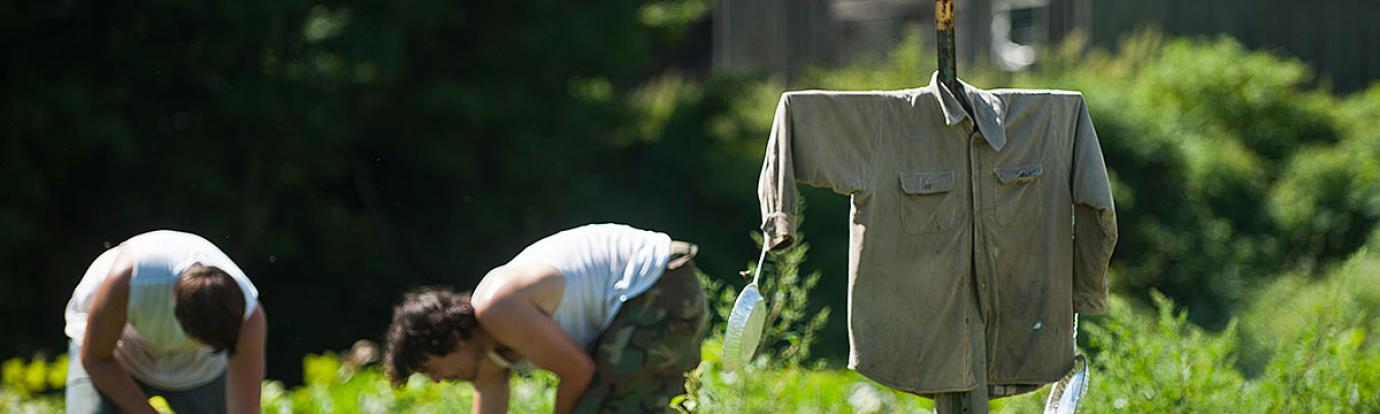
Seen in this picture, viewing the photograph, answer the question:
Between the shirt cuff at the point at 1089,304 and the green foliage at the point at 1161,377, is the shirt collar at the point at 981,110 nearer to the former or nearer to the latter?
the shirt cuff at the point at 1089,304

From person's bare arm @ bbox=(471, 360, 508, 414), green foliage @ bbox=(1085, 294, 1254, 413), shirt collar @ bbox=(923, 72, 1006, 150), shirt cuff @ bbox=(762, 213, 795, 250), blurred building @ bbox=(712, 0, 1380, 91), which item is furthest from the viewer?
blurred building @ bbox=(712, 0, 1380, 91)

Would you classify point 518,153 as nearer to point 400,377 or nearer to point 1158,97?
point 1158,97

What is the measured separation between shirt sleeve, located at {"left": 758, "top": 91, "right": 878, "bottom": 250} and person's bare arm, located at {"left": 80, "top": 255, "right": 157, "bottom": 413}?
4.91 ft

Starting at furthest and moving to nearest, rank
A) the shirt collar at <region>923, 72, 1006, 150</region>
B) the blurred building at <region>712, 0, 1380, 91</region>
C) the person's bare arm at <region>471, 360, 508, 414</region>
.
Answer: the blurred building at <region>712, 0, 1380, 91</region>
the person's bare arm at <region>471, 360, 508, 414</region>
the shirt collar at <region>923, 72, 1006, 150</region>

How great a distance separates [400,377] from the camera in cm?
350

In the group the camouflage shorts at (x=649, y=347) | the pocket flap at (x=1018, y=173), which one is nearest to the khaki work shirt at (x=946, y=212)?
the pocket flap at (x=1018, y=173)

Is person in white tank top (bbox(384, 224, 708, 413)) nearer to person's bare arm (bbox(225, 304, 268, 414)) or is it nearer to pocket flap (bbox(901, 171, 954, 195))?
person's bare arm (bbox(225, 304, 268, 414))

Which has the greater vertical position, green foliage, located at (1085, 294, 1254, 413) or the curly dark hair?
the curly dark hair

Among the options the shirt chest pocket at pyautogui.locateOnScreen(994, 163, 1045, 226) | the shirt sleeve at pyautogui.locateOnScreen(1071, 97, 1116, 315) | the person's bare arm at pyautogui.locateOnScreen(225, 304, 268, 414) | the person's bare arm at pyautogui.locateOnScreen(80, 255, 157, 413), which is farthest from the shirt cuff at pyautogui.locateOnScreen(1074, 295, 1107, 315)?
the person's bare arm at pyautogui.locateOnScreen(80, 255, 157, 413)

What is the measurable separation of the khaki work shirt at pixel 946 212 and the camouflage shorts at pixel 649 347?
339 millimetres

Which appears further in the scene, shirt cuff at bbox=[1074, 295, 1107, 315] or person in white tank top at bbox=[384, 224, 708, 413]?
shirt cuff at bbox=[1074, 295, 1107, 315]

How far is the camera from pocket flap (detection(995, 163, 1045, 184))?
349 centimetres

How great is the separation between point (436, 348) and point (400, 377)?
133mm

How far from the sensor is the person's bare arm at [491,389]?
361cm
